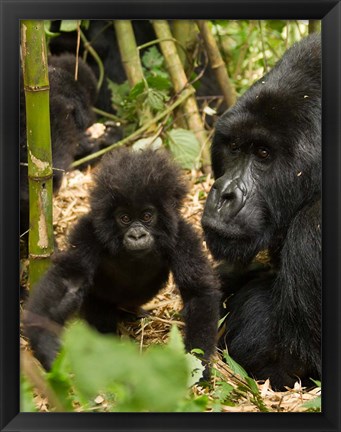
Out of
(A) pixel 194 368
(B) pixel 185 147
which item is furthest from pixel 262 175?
(B) pixel 185 147

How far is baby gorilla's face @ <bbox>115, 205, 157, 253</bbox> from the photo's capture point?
3223 mm

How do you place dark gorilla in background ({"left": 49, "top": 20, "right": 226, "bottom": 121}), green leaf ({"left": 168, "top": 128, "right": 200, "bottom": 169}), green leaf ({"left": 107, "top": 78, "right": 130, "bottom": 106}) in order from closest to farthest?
green leaf ({"left": 168, "top": 128, "right": 200, "bottom": 169}) < green leaf ({"left": 107, "top": 78, "right": 130, "bottom": 106}) < dark gorilla in background ({"left": 49, "top": 20, "right": 226, "bottom": 121})

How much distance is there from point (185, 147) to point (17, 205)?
283 cm

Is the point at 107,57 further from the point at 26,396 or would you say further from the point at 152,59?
the point at 26,396

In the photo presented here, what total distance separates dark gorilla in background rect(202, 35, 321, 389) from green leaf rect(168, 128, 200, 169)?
1548 millimetres

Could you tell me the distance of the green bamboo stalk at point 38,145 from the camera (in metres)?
2.98

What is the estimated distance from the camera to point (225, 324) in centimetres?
395

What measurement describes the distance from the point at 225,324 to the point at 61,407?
163 centimetres

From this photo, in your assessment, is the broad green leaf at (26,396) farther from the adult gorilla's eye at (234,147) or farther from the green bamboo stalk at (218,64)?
the green bamboo stalk at (218,64)

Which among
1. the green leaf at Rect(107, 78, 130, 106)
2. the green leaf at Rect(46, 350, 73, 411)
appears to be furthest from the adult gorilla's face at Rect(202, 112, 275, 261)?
the green leaf at Rect(107, 78, 130, 106)

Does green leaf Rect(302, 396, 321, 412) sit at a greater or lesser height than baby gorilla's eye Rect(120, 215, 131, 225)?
lesser

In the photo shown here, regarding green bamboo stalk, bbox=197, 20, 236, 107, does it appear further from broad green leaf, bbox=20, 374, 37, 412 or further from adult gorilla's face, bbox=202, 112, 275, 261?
broad green leaf, bbox=20, 374, 37, 412
